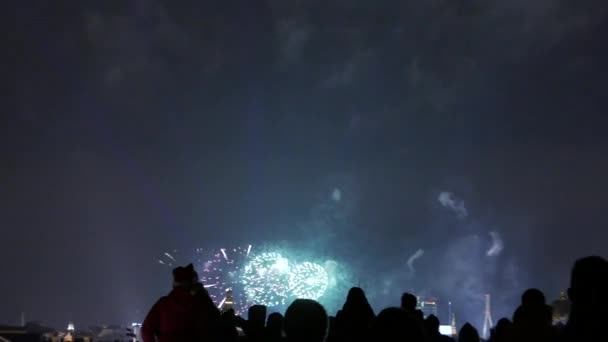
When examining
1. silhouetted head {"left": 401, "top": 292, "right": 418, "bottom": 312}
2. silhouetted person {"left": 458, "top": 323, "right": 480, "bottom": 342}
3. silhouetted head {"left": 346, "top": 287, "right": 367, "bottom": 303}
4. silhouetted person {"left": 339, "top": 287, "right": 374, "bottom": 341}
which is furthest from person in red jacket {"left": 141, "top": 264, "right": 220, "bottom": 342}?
silhouetted person {"left": 458, "top": 323, "right": 480, "bottom": 342}

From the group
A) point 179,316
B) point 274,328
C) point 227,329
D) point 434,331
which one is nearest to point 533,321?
point 179,316

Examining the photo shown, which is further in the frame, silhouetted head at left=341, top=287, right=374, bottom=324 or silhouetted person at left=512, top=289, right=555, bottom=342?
silhouetted head at left=341, top=287, right=374, bottom=324

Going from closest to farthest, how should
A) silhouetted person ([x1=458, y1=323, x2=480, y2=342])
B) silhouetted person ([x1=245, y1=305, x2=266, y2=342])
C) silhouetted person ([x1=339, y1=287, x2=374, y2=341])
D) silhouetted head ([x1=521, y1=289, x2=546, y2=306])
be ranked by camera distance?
silhouetted head ([x1=521, y1=289, x2=546, y2=306]) < silhouetted person ([x1=339, y1=287, x2=374, y2=341]) < silhouetted person ([x1=245, y1=305, x2=266, y2=342]) < silhouetted person ([x1=458, y1=323, x2=480, y2=342])

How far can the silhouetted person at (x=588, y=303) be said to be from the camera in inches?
168

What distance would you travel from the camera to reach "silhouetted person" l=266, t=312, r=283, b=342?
10555mm

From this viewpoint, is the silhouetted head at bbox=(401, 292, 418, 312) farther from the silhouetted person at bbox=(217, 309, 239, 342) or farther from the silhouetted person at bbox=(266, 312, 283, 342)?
the silhouetted person at bbox=(217, 309, 239, 342)

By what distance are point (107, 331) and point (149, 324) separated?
6660 inches

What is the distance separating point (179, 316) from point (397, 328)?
17.1ft

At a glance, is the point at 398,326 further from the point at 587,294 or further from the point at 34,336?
the point at 34,336

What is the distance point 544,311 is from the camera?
7219 millimetres

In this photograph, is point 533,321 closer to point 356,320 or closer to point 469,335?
point 356,320

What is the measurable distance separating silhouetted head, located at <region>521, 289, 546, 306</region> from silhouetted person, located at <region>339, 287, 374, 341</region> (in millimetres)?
3107

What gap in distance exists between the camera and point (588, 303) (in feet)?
14.2

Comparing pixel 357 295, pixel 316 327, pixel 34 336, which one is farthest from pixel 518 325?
pixel 34 336
